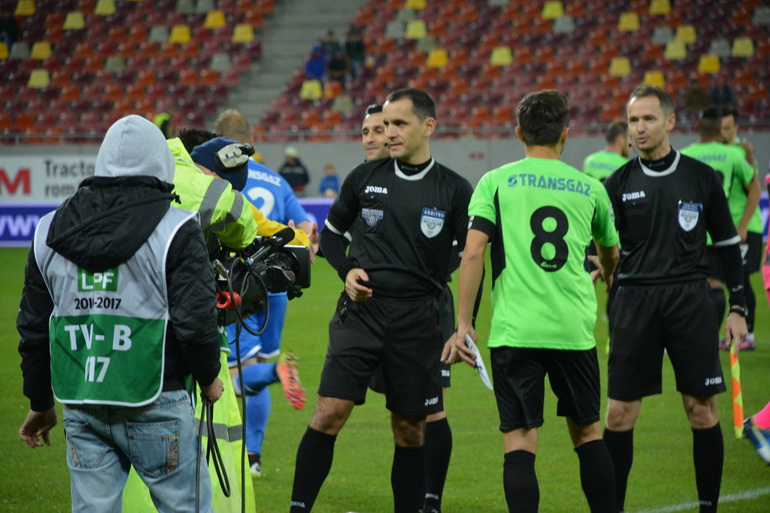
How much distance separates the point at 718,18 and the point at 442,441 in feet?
75.1

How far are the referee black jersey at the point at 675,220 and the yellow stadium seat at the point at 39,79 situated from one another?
25135 mm

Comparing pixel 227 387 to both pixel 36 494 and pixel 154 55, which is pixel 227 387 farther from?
pixel 154 55

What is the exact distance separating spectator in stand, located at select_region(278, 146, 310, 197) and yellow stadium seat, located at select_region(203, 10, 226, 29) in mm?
8476

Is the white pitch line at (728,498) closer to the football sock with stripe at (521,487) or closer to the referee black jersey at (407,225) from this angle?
the football sock with stripe at (521,487)

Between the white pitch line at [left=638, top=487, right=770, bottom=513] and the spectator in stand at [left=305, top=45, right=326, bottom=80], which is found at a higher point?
the spectator in stand at [left=305, top=45, right=326, bottom=80]

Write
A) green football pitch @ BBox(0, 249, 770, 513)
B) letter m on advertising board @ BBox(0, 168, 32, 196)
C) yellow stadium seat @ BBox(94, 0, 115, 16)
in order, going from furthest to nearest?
yellow stadium seat @ BBox(94, 0, 115, 16), letter m on advertising board @ BBox(0, 168, 32, 196), green football pitch @ BBox(0, 249, 770, 513)

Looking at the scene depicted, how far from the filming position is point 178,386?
333 centimetres

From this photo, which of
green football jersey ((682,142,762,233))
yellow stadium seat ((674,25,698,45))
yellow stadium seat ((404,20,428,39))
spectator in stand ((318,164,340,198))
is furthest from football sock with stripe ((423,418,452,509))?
yellow stadium seat ((404,20,428,39))

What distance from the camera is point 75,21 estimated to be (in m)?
29.1

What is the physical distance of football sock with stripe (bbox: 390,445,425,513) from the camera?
15.4 ft

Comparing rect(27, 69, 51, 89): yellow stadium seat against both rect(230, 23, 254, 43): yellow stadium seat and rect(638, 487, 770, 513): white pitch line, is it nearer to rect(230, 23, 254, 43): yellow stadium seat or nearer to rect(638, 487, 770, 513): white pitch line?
rect(230, 23, 254, 43): yellow stadium seat

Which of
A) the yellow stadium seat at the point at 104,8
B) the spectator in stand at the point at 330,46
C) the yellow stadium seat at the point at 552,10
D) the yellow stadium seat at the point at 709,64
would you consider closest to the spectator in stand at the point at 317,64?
the spectator in stand at the point at 330,46

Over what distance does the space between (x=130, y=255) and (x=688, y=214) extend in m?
2.79

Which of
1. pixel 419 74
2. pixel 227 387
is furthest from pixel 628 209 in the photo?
pixel 419 74
